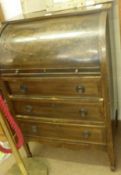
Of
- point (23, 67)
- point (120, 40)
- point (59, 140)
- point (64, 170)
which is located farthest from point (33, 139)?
point (120, 40)

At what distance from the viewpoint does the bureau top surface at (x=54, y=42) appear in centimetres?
126

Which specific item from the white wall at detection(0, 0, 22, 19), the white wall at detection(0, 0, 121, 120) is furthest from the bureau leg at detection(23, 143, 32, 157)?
the white wall at detection(0, 0, 22, 19)

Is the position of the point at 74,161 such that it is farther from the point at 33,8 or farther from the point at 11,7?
the point at 11,7

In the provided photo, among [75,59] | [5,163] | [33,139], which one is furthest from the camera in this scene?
[5,163]

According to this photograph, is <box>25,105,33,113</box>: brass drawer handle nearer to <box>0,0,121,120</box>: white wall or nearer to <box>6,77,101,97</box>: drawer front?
<box>6,77,101,97</box>: drawer front

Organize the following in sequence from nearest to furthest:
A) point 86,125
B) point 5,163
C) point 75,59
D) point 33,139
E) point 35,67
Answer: point 75,59, point 35,67, point 86,125, point 33,139, point 5,163

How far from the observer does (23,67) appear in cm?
144

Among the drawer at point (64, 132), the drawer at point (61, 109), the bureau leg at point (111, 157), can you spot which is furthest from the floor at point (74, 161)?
the drawer at point (61, 109)

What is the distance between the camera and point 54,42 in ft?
4.44

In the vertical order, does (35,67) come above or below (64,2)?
below

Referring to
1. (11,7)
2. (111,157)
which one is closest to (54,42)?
(11,7)

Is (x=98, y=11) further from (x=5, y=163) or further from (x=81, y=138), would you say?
(x=5, y=163)

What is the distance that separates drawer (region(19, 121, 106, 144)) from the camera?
5.01ft

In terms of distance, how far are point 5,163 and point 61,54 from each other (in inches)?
48.1
